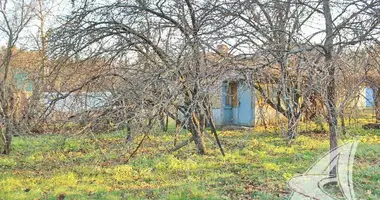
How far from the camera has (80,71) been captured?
306 inches

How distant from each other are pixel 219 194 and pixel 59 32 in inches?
155

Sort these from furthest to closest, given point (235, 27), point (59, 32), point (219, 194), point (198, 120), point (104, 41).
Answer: point (198, 120), point (104, 41), point (59, 32), point (235, 27), point (219, 194)

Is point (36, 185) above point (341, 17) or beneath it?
beneath

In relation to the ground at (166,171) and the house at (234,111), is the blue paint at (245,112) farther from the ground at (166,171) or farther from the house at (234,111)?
the ground at (166,171)

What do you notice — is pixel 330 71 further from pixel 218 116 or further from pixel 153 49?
pixel 218 116

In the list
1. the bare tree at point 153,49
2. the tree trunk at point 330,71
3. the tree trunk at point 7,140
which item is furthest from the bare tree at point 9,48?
the tree trunk at point 330,71

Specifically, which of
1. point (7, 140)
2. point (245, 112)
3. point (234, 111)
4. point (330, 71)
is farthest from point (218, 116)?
point (330, 71)

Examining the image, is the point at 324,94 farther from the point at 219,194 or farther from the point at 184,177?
the point at 184,177

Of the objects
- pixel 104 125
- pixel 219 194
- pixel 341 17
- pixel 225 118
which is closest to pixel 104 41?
pixel 104 125

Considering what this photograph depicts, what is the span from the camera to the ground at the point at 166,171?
5449 mm

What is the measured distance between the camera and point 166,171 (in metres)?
7.02

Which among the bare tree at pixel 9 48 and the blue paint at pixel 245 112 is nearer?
the bare tree at pixel 9 48

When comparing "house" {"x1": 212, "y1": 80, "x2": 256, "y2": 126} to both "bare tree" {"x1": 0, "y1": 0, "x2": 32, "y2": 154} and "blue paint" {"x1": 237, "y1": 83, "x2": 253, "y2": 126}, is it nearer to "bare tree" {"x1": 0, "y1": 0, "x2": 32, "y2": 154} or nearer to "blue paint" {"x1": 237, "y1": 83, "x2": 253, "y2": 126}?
"blue paint" {"x1": 237, "y1": 83, "x2": 253, "y2": 126}

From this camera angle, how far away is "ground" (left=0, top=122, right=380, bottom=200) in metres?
5.45
